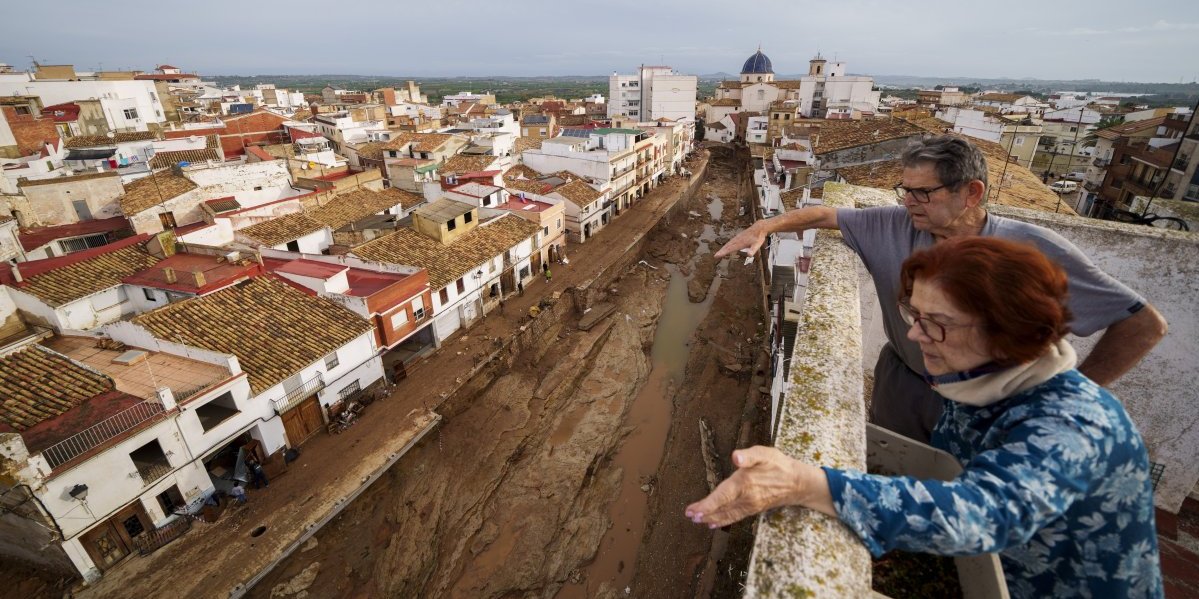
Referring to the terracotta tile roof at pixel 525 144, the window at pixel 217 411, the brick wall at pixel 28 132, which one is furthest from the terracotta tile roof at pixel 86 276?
the terracotta tile roof at pixel 525 144

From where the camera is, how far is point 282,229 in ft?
81.2

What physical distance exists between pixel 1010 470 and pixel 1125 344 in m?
2.09

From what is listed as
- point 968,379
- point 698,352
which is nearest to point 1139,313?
point 968,379

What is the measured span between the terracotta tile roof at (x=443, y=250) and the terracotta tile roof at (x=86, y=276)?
8.33m

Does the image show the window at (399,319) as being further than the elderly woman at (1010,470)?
Yes

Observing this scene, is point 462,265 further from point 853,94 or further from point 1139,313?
point 853,94

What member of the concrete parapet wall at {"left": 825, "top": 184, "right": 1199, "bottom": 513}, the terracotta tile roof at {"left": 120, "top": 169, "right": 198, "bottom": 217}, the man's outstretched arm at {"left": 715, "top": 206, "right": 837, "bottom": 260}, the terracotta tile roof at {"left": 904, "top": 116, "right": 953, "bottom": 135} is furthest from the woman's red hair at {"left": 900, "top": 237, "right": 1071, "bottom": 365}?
the terracotta tile roof at {"left": 120, "top": 169, "right": 198, "bottom": 217}

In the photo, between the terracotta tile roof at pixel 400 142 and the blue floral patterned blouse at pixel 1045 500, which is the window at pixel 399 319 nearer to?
the blue floral patterned blouse at pixel 1045 500

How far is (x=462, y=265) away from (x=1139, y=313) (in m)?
22.0

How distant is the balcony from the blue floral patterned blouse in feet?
0.66

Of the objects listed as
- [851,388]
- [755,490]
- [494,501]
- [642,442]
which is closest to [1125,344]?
[851,388]

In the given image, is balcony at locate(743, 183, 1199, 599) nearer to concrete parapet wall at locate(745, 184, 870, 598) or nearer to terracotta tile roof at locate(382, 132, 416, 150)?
concrete parapet wall at locate(745, 184, 870, 598)

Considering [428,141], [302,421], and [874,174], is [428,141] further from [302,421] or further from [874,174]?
[874,174]

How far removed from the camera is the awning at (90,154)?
31.2 metres
